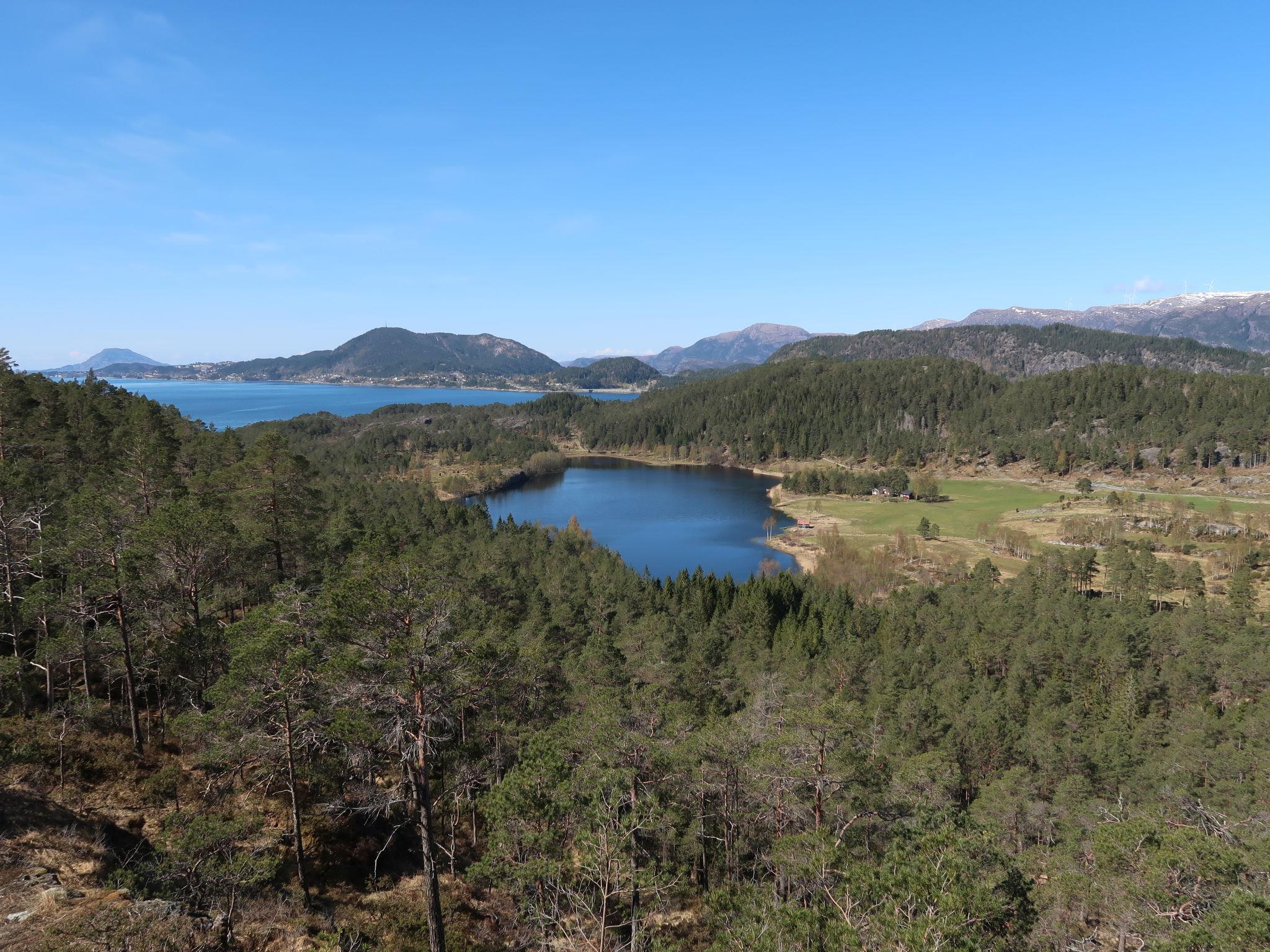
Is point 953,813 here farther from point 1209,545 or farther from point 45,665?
point 1209,545

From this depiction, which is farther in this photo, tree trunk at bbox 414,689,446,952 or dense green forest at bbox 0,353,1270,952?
dense green forest at bbox 0,353,1270,952

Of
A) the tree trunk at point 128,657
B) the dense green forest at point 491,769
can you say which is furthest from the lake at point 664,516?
the tree trunk at point 128,657

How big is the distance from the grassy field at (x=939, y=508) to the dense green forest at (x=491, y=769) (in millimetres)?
79591

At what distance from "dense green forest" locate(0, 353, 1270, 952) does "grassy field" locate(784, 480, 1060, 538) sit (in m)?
79.6

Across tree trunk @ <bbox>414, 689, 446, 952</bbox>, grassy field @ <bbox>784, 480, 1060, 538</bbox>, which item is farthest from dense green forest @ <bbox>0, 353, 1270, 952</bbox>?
grassy field @ <bbox>784, 480, 1060, 538</bbox>

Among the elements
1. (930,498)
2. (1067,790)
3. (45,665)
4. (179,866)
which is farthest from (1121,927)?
(930,498)

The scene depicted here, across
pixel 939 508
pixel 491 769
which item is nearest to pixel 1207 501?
pixel 939 508

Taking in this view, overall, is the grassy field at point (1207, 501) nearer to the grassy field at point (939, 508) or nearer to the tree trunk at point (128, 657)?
the grassy field at point (939, 508)

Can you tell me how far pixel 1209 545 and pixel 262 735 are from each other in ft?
419

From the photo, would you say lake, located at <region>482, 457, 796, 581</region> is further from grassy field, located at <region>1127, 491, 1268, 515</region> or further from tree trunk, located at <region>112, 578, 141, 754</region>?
tree trunk, located at <region>112, 578, 141, 754</region>

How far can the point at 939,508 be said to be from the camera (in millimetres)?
144500

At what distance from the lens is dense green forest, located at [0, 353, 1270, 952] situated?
14.3m

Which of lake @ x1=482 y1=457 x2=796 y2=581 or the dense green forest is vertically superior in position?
the dense green forest

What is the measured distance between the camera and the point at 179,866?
1514cm
